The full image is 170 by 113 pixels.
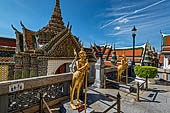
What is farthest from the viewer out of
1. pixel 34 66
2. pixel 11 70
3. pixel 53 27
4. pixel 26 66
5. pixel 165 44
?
pixel 53 27

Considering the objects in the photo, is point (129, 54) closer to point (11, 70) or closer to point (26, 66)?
point (26, 66)

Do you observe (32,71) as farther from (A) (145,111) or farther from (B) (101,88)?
(A) (145,111)

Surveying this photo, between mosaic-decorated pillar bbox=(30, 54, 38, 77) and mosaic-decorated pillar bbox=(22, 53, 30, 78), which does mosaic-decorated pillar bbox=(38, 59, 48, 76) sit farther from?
mosaic-decorated pillar bbox=(22, 53, 30, 78)

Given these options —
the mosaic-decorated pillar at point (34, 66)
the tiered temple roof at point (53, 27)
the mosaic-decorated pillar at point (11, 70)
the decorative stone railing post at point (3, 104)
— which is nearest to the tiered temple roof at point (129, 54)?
the tiered temple roof at point (53, 27)

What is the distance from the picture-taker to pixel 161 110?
4.37 metres

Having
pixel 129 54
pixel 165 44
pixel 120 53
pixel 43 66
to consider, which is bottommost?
pixel 43 66

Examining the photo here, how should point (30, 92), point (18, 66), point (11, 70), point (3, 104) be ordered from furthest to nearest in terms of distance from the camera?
1. point (11, 70)
2. point (18, 66)
3. point (30, 92)
4. point (3, 104)

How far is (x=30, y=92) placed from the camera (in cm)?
388

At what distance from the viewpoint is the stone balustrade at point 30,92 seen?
3066 mm

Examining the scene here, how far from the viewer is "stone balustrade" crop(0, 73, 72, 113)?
3066 mm

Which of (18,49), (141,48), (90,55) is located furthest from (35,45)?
(141,48)

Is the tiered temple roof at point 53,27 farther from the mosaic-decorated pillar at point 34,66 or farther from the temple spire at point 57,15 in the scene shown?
the mosaic-decorated pillar at point 34,66

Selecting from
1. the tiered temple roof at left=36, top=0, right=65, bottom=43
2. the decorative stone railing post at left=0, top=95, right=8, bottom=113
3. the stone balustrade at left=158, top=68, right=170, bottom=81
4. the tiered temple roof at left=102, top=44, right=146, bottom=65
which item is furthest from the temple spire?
the stone balustrade at left=158, top=68, right=170, bottom=81

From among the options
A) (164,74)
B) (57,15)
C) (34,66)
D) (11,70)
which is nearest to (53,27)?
(57,15)
